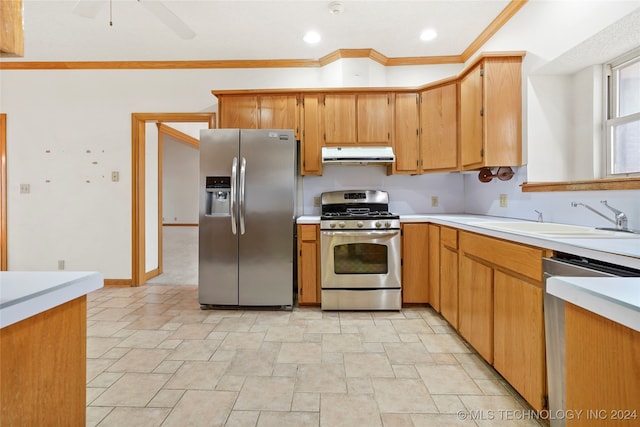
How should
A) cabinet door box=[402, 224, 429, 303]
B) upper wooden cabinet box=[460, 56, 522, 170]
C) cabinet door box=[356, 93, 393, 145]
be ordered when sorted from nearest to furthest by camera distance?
upper wooden cabinet box=[460, 56, 522, 170] < cabinet door box=[402, 224, 429, 303] < cabinet door box=[356, 93, 393, 145]

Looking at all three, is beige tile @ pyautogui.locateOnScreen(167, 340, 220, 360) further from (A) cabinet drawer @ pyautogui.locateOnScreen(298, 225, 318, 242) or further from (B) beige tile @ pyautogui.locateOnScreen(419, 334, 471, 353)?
(B) beige tile @ pyautogui.locateOnScreen(419, 334, 471, 353)

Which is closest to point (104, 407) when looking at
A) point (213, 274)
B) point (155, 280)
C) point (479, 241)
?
point (213, 274)

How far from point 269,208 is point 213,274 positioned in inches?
33.3

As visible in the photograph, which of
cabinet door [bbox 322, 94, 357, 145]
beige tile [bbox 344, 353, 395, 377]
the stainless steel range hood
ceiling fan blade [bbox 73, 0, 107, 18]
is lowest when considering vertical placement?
beige tile [bbox 344, 353, 395, 377]

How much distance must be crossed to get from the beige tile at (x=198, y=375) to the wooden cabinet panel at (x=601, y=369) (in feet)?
5.67

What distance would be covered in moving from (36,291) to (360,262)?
260cm

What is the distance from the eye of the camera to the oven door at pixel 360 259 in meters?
2.97

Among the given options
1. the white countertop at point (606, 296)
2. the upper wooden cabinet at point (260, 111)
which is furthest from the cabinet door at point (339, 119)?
the white countertop at point (606, 296)

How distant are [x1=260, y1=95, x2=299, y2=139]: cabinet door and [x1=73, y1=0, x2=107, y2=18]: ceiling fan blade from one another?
1588 mm

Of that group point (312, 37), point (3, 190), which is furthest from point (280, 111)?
point (3, 190)

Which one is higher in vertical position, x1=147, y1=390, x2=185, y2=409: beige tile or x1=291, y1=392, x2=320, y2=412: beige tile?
x1=147, y1=390, x2=185, y2=409: beige tile

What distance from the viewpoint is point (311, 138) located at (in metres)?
3.38

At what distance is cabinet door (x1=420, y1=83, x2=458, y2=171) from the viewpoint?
3.11 m

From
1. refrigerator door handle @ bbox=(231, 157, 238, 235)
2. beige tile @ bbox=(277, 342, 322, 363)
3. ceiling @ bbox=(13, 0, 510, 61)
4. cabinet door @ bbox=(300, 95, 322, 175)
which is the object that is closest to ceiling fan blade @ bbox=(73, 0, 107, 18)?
ceiling @ bbox=(13, 0, 510, 61)
